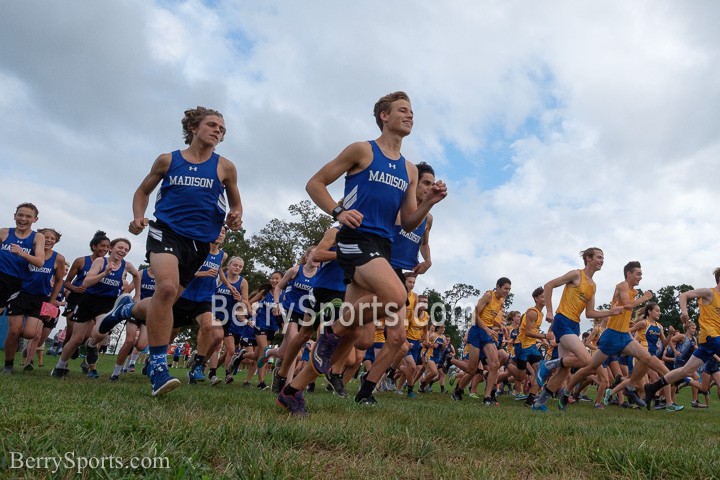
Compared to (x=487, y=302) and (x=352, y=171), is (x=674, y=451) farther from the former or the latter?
(x=487, y=302)

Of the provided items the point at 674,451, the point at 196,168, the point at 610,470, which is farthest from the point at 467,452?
the point at 196,168

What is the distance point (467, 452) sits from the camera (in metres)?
3.02

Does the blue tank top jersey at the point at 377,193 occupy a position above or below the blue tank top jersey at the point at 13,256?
above

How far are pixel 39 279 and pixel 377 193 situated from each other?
745 centimetres

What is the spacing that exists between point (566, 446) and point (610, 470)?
25.4 inches

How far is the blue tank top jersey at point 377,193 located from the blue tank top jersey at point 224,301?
21.4ft

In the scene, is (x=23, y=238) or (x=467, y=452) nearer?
(x=467, y=452)

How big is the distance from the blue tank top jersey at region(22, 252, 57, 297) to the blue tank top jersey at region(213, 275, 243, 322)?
9.55 ft

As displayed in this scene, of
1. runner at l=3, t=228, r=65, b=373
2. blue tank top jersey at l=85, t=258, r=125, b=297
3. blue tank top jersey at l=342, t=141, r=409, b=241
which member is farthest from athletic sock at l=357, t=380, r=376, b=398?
runner at l=3, t=228, r=65, b=373

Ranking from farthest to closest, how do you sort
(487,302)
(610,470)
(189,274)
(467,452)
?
(487,302) < (189,274) < (467,452) < (610,470)

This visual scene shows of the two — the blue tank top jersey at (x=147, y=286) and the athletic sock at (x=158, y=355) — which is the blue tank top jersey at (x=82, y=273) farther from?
the athletic sock at (x=158, y=355)

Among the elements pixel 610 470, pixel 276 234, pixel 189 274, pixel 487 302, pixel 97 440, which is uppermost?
pixel 276 234

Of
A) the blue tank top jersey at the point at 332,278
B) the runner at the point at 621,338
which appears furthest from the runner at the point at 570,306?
the blue tank top jersey at the point at 332,278

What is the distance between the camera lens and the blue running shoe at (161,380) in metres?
4.62
